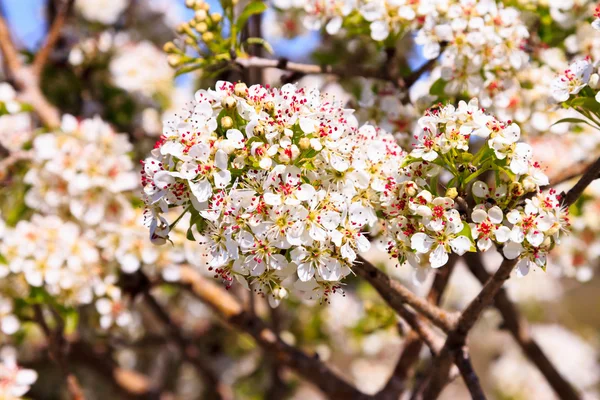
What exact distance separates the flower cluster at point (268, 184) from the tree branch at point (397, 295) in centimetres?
19

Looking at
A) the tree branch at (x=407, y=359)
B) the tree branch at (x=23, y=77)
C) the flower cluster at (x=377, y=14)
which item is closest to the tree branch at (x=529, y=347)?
the tree branch at (x=407, y=359)

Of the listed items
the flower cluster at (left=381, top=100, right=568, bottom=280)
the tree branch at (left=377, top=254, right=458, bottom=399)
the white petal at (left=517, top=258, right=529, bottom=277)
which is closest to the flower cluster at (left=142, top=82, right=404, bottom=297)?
the flower cluster at (left=381, top=100, right=568, bottom=280)

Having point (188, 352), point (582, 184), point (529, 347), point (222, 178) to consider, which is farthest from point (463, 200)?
point (188, 352)

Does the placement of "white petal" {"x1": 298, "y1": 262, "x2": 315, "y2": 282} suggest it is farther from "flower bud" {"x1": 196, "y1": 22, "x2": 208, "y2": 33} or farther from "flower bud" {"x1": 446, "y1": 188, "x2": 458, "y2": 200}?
"flower bud" {"x1": 196, "y1": 22, "x2": 208, "y2": 33}

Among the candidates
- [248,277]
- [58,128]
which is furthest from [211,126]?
[58,128]

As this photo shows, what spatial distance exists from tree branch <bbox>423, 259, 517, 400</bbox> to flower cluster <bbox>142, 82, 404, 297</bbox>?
1.31 feet

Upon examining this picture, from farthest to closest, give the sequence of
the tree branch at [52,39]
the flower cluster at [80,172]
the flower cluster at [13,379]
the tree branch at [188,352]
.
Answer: the tree branch at [188,352]
the tree branch at [52,39]
the flower cluster at [80,172]
the flower cluster at [13,379]

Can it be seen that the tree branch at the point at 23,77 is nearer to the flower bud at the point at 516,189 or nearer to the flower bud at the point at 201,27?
the flower bud at the point at 201,27

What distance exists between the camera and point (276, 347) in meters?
2.77

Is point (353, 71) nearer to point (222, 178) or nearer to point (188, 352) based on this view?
point (222, 178)

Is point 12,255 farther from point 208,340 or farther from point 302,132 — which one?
point 208,340

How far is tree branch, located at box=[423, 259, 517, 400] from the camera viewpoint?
5.52 feet

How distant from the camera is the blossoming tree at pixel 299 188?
1526 millimetres

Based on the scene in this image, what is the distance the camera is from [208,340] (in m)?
4.60
